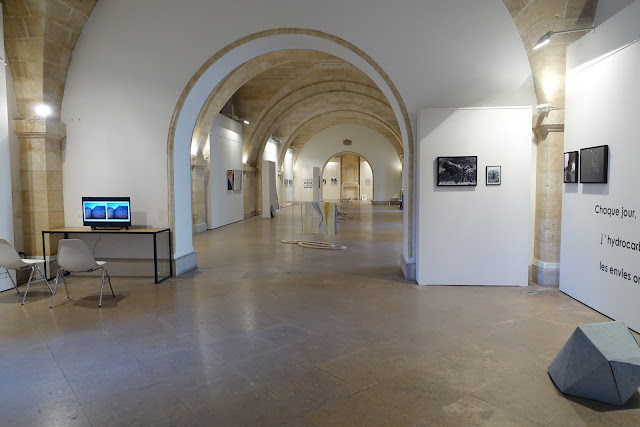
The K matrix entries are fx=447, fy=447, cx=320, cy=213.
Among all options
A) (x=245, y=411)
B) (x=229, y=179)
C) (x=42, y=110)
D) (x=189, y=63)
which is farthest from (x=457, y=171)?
(x=229, y=179)

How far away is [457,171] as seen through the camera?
6.23 meters

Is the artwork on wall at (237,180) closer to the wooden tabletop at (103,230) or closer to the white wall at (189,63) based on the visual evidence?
the white wall at (189,63)

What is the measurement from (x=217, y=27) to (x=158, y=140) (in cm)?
193

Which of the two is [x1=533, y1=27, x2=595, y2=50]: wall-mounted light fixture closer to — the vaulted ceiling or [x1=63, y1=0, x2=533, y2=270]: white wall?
[x1=63, y1=0, x2=533, y2=270]: white wall

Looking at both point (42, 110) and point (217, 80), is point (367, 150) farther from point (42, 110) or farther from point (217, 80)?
point (42, 110)

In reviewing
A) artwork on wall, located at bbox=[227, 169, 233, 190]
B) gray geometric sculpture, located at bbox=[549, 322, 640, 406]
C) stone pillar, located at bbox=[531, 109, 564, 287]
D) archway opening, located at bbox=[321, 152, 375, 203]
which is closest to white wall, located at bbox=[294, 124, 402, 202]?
archway opening, located at bbox=[321, 152, 375, 203]

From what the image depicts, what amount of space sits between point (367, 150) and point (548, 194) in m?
23.6

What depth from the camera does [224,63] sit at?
701 centimetres

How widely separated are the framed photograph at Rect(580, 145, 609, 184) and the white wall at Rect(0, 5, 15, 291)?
7.68 metres

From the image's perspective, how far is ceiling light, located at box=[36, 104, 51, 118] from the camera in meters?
6.63

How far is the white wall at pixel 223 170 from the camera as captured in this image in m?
14.2

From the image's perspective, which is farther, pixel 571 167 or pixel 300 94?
pixel 300 94

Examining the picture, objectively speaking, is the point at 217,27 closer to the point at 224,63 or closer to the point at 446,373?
the point at 224,63

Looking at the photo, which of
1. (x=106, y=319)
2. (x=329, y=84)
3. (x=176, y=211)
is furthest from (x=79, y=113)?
(x=329, y=84)
